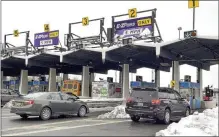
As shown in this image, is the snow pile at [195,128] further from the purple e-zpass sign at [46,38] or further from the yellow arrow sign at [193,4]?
the purple e-zpass sign at [46,38]

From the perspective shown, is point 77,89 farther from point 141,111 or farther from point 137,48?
point 141,111

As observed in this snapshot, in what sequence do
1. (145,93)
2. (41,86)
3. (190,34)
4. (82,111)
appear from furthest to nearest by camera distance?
(41,86) → (190,34) → (82,111) → (145,93)

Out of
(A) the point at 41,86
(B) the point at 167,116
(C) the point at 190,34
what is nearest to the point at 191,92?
(C) the point at 190,34

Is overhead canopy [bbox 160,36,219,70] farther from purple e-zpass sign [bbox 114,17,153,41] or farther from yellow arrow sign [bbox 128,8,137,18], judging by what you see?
yellow arrow sign [bbox 128,8,137,18]

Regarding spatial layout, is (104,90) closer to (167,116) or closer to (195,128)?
(167,116)

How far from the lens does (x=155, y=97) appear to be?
16500mm

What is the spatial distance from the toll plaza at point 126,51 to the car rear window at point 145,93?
11831mm

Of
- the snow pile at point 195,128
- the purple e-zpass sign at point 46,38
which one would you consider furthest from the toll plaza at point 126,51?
the snow pile at point 195,128

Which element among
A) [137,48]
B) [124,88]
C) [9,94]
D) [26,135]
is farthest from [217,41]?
[26,135]

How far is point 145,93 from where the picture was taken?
16.8m

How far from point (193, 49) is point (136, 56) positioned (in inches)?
291

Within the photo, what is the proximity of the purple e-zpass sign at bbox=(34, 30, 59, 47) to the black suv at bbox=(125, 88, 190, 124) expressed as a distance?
25.7 m

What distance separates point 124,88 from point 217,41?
12861mm

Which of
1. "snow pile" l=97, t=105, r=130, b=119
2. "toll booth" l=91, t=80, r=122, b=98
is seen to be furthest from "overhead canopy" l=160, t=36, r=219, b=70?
"snow pile" l=97, t=105, r=130, b=119
